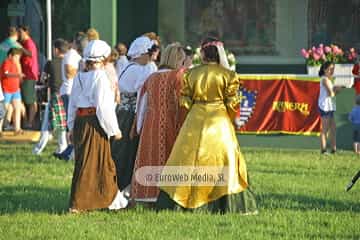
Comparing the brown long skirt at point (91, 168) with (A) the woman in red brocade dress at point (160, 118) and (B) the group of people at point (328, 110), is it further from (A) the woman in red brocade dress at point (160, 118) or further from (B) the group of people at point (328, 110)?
(B) the group of people at point (328, 110)

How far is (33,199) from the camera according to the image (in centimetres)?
1276

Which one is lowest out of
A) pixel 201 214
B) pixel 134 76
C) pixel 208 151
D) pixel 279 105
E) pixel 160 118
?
pixel 201 214

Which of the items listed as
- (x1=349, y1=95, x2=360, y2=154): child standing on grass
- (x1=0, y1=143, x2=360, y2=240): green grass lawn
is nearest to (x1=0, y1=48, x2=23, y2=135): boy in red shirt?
(x1=0, y1=143, x2=360, y2=240): green grass lawn

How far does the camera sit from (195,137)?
453 inches

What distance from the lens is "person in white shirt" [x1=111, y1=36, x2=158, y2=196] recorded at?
12570 mm

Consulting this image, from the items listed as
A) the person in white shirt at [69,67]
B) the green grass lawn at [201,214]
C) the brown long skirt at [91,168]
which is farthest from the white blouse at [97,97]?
the person in white shirt at [69,67]

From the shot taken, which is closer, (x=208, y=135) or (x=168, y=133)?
(x=208, y=135)

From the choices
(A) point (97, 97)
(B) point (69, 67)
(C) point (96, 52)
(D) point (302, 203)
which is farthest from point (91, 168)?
(B) point (69, 67)

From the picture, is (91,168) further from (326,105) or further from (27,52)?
(27,52)

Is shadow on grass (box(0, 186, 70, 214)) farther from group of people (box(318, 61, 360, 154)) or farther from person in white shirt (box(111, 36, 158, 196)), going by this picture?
group of people (box(318, 61, 360, 154))

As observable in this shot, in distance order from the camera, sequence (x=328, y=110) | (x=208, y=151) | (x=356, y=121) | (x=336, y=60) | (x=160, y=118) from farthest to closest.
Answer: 1. (x=336, y=60)
2. (x=328, y=110)
3. (x=356, y=121)
4. (x=160, y=118)
5. (x=208, y=151)

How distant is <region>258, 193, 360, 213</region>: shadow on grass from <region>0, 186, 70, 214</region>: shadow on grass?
2.27 metres

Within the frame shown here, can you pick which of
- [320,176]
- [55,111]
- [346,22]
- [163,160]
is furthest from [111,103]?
[346,22]

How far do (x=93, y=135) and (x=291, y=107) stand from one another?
8.81 metres
